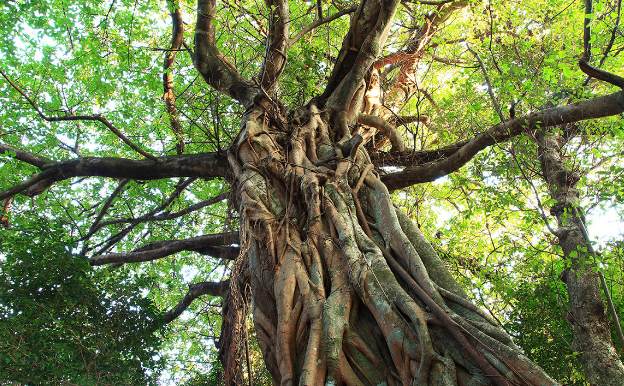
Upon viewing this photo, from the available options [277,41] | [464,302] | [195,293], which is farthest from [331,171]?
[195,293]

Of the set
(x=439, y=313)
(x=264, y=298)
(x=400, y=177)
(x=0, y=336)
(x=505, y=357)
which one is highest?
(x=400, y=177)

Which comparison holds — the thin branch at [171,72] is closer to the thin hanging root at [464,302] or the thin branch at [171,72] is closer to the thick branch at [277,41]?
the thick branch at [277,41]

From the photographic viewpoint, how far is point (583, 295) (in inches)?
171

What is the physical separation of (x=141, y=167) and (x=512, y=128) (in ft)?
14.3

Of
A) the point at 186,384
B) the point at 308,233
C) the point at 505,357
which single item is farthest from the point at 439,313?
the point at 186,384

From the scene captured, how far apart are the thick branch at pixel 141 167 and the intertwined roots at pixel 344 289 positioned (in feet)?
2.32

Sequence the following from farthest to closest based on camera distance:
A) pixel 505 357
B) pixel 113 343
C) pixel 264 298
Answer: pixel 113 343
pixel 264 298
pixel 505 357

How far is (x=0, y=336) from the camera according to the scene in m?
3.01

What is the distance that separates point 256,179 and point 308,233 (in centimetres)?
98

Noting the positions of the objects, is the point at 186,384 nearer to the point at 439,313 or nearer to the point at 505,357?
the point at 439,313

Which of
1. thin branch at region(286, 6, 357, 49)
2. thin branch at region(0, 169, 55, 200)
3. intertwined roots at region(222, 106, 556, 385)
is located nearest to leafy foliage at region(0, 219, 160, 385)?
thin branch at region(0, 169, 55, 200)

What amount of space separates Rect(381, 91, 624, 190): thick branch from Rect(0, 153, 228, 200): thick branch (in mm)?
2220

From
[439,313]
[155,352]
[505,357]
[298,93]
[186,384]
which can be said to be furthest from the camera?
[298,93]

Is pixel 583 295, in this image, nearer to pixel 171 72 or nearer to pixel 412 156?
pixel 412 156
